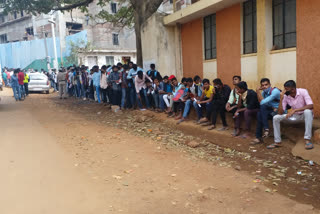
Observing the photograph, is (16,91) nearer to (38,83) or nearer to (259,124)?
(38,83)

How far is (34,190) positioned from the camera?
3.78 metres

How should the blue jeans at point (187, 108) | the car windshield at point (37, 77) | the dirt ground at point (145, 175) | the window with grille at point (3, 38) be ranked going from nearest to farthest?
the dirt ground at point (145, 175)
the blue jeans at point (187, 108)
the car windshield at point (37, 77)
the window with grille at point (3, 38)

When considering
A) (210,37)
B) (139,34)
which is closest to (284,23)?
(210,37)

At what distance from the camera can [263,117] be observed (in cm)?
574

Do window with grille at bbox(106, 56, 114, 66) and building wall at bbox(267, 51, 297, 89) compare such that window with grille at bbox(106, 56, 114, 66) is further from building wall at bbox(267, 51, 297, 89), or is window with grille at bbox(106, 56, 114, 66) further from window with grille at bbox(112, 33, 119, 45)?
building wall at bbox(267, 51, 297, 89)

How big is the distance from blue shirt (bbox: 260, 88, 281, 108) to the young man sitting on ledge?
0.44 ft

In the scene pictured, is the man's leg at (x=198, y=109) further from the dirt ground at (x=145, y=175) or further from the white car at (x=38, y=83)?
the white car at (x=38, y=83)

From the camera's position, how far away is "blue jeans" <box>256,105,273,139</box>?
5707 millimetres

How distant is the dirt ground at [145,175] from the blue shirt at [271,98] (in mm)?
954

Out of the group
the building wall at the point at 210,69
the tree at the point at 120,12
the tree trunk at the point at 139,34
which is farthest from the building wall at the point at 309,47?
the tree trunk at the point at 139,34

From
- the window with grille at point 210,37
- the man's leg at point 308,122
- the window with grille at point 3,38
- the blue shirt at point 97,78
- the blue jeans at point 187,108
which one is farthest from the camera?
the window with grille at point 3,38

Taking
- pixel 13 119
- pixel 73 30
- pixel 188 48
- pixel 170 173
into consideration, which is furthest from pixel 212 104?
pixel 73 30

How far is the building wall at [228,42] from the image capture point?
8.70 meters

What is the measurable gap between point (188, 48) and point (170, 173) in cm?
740
